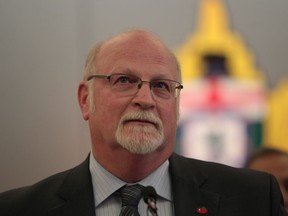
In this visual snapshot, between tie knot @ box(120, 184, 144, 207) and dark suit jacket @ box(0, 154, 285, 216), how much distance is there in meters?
0.11

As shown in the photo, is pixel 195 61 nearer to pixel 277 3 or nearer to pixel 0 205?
pixel 277 3

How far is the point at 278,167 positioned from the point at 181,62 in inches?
30.6

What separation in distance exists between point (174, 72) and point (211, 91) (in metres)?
1.01

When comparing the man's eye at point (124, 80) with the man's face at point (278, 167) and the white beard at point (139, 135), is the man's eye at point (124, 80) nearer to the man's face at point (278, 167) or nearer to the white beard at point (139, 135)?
the white beard at point (139, 135)

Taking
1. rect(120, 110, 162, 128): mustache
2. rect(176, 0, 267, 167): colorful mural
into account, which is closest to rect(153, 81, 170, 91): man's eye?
rect(120, 110, 162, 128): mustache

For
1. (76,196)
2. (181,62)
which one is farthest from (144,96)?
(181,62)

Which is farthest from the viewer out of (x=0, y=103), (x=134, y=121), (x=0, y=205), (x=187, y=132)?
(x=187, y=132)

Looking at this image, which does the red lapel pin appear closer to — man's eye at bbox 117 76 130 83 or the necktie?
the necktie

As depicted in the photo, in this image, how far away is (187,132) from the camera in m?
2.29

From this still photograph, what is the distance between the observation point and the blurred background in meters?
1.92

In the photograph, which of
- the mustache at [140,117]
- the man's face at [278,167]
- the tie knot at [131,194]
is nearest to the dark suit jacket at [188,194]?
the tie knot at [131,194]

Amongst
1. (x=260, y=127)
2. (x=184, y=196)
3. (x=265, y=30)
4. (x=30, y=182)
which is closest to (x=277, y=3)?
(x=265, y=30)

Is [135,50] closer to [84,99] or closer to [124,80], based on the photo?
[124,80]

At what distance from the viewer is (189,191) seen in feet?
4.16
